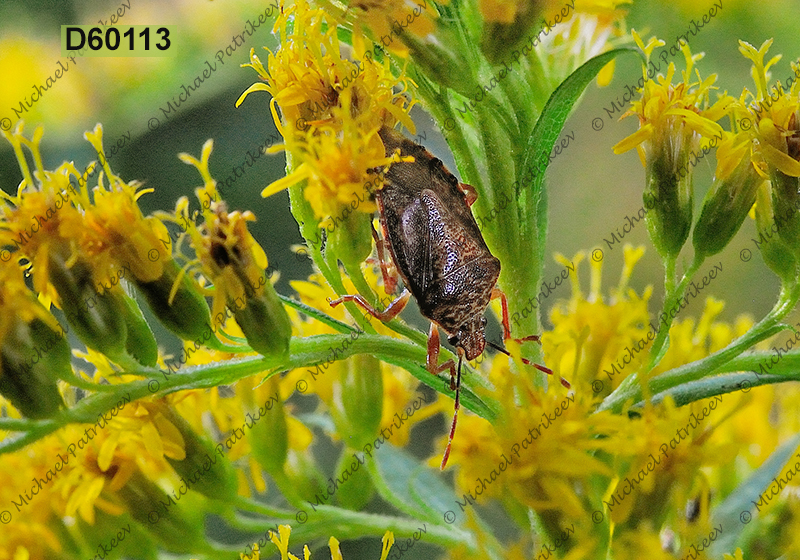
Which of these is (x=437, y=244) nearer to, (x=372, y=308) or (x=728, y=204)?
(x=372, y=308)

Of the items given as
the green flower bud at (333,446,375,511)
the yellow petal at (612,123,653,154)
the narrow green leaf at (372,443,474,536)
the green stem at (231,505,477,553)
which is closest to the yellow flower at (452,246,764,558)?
Result: the green stem at (231,505,477,553)

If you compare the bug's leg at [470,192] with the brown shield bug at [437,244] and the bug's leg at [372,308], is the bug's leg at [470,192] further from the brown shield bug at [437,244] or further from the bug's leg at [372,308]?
the bug's leg at [372,308]

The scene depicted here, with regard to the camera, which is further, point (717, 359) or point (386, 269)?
point (386, 269)

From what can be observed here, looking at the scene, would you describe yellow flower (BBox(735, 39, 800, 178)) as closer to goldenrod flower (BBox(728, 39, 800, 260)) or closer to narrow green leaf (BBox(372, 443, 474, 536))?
goldenrod flower (BBox(728, 39, 800, 260))

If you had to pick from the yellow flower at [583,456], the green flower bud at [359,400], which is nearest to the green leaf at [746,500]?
the yellow flower at [583,456]

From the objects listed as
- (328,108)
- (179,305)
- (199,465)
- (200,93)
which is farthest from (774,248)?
(200,93)

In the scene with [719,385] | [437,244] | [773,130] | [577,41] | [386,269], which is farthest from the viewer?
[386,269]

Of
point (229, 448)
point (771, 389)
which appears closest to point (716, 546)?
point (771, 389)
